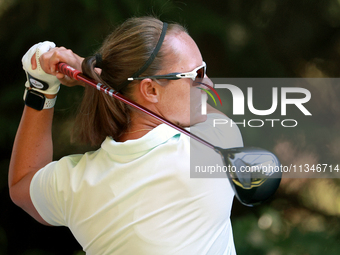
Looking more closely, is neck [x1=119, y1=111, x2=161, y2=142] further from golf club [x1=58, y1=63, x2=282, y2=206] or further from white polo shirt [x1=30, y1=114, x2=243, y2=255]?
golf club [x1=58, y1=63, x2=282, y2=206]

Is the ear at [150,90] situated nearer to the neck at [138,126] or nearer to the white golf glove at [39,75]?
the neck at [138,126]

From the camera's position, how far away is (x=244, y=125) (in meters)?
1.47

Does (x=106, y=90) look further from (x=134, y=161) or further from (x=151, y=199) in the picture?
(x=151, y=199)

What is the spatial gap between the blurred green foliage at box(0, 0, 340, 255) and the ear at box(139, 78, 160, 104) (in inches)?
21.5

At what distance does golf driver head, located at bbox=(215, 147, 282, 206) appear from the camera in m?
0.77

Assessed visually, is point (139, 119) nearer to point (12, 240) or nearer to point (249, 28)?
point (249, 28)

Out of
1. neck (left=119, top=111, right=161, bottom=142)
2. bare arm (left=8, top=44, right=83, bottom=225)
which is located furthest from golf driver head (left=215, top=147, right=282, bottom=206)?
bare arm (left=8, top=44, right=83, bottom=225)

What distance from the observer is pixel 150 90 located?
999 millimetres

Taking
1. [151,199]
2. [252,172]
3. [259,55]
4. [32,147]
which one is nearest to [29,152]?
[32,147]

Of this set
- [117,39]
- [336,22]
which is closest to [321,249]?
[336,22]

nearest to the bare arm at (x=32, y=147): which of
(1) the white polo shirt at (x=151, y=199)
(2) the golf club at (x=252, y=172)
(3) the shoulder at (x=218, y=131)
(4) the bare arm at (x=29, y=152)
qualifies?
(4) the bare arm at (x=29, y=152)

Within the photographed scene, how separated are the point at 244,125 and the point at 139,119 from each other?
63 centimetres

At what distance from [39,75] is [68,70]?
6.6 inches

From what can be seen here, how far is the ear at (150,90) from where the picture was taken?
0.98m
